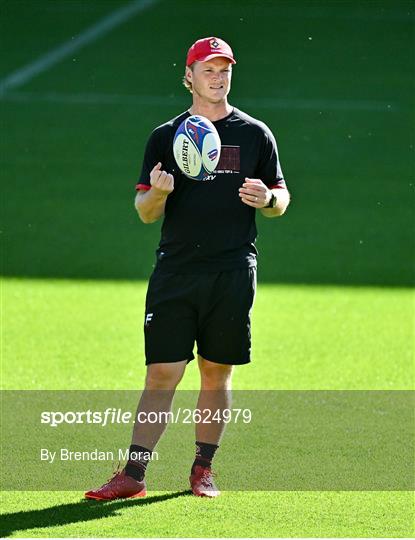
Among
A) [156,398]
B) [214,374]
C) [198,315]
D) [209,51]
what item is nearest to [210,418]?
[214,374]

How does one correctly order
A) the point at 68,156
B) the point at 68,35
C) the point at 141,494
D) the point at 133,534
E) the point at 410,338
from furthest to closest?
the point at 68,35
the point at 68,156
the point at 410,338
the point at 141,494
the point at 133,534

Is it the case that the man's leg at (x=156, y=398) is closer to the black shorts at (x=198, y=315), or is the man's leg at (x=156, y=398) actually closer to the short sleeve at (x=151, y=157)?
the black shorts at (x=198, y=315)

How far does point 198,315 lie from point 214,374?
13.2 inches

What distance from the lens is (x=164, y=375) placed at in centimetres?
675

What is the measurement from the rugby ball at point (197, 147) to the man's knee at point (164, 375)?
A: 956mm

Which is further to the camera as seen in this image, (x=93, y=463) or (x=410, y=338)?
(x=410, y=338)

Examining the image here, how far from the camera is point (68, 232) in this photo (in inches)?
530

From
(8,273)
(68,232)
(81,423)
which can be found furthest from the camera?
(68,232)

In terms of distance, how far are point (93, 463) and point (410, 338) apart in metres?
3.76

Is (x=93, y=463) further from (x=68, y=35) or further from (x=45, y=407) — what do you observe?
(x=68, y=35)

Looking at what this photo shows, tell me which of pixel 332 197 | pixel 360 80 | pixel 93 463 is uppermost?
pixel 360 80

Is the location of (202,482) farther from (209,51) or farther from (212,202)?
(209,51)

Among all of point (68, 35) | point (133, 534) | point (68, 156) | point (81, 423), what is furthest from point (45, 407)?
point (68, 35)

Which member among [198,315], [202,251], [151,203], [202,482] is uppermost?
[151,203]
